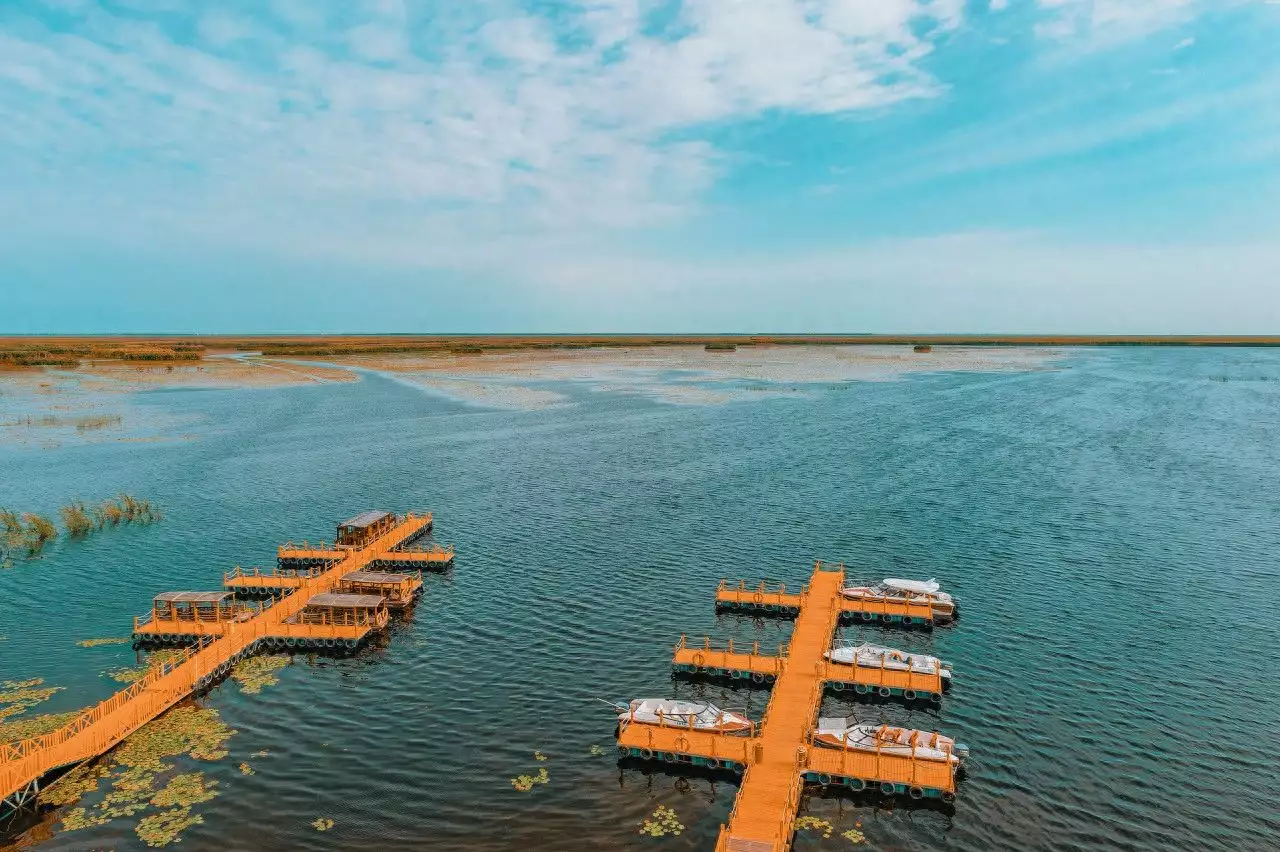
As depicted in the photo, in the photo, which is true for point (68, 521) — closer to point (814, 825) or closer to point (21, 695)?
point (21, 695)

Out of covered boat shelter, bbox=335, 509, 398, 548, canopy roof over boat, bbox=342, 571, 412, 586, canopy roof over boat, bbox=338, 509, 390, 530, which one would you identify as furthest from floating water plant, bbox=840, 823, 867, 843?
canopy roof over boat, bbox=338, 509, 390, 530

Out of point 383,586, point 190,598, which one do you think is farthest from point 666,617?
point 190,598

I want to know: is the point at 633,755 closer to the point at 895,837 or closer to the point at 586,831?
the point at 586,831

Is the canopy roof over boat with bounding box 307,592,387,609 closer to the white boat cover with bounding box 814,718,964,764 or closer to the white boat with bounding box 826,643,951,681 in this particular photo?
the white boat with bounding box 826,643,951,681

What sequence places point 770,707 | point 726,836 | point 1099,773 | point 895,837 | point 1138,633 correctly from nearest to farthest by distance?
point 726,836, point 895,837, point 1099,773, point 770,707, point 1138,633

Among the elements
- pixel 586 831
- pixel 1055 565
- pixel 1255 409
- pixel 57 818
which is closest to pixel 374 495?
pixel 57 818
